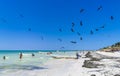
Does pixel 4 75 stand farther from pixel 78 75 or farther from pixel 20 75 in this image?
pixel 78 75

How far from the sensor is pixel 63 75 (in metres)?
23.1

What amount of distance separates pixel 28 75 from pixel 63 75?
319 centimetres

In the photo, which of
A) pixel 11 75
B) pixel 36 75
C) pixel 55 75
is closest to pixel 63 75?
pixel 55 75

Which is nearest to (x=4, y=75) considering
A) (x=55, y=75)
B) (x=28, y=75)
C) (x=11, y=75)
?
(x=11, y=75)

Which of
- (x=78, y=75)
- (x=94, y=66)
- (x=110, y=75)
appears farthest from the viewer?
(x=94, y=66)

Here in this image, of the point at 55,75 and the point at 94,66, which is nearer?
the point at 55,75

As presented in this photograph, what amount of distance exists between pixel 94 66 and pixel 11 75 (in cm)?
851

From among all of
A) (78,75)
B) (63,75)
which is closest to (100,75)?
(78,75)

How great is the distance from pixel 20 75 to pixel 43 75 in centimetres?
208

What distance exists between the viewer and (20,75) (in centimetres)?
2358

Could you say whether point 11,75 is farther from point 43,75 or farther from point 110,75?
point 110,75

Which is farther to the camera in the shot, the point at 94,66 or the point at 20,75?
the point at 94,66

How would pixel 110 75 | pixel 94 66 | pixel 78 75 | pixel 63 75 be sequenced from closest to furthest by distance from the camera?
pixel 110 75
pixel 78 75
pixel 63 75
pixel 94 66

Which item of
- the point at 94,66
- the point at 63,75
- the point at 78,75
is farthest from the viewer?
the point at 94,66
